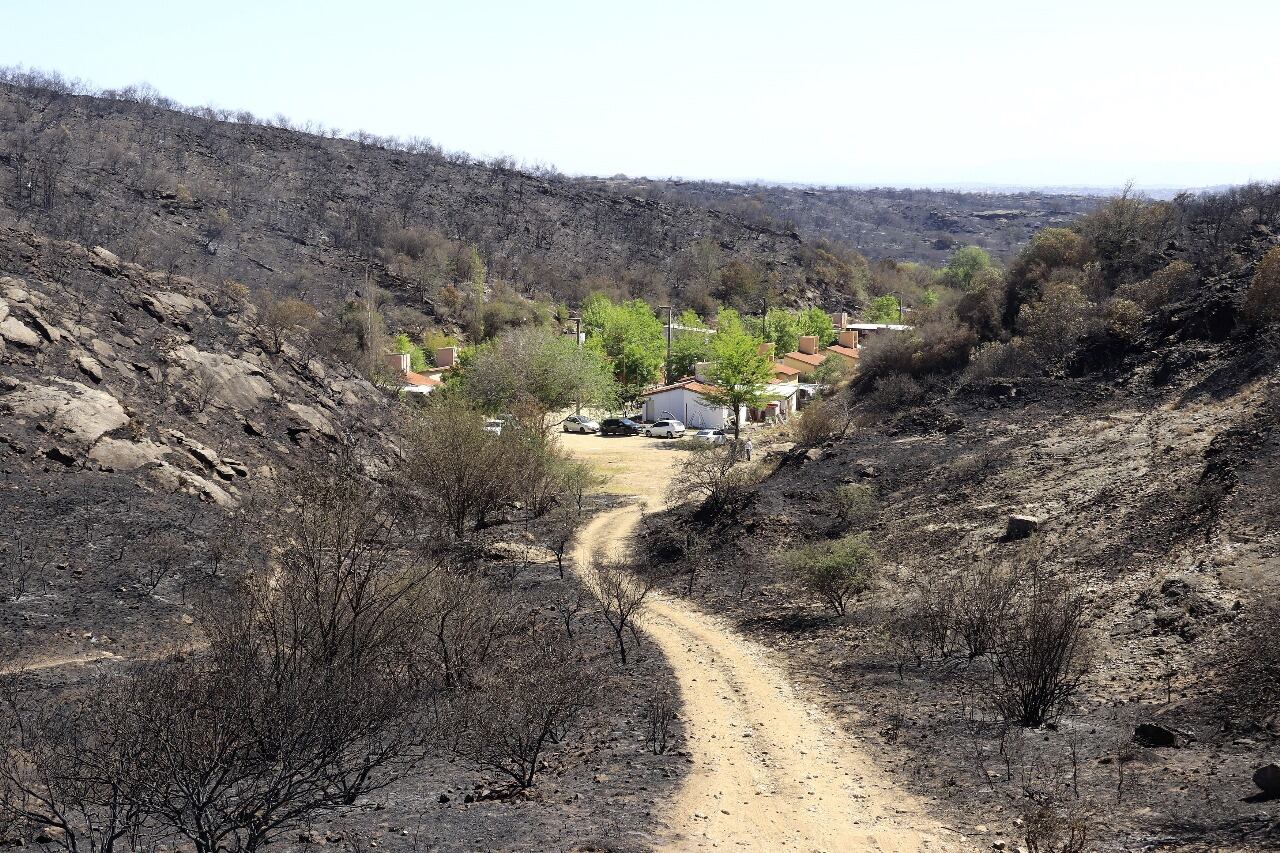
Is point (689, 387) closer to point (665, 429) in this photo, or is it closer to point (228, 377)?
point (665, 429)

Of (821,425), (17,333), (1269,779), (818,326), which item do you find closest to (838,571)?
(1269,779)

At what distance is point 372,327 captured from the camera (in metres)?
57.8

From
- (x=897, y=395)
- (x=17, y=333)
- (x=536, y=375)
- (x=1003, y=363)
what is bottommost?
(x=536, y=375)

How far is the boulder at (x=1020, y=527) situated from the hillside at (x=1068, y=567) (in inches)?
2.2

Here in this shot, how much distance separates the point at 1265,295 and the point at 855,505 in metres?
14.2

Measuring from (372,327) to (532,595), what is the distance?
124 ft

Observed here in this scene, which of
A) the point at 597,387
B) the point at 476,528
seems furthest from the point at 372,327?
the point at 476,528

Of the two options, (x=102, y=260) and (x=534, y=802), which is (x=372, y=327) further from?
(x=534, y=802)

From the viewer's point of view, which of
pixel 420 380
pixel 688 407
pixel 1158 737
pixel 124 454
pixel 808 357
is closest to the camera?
pixel 1158 737

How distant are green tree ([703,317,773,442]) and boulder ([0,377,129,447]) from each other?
26.0 m

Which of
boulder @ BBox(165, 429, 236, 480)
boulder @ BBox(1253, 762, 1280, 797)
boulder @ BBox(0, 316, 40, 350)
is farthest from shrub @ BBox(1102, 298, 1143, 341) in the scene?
boulder @ BBox(0, 316, 40, 350)

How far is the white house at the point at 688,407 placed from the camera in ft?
172

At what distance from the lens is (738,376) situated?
153 ft

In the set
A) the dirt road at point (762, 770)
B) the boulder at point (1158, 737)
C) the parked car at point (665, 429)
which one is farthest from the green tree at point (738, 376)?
the boulder at point (1158, 737)
